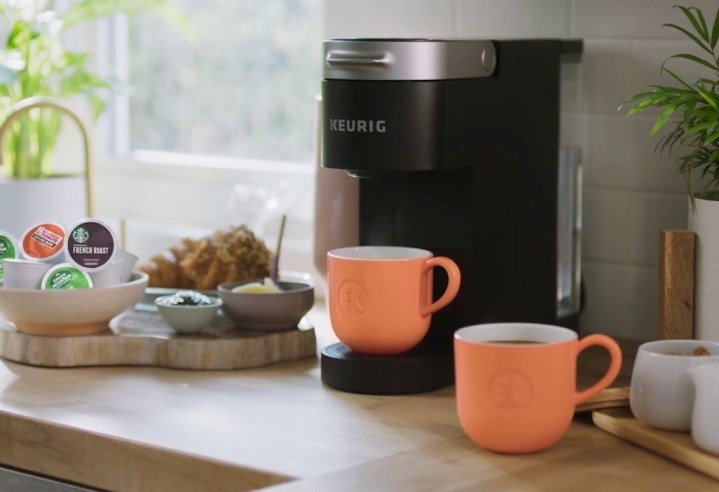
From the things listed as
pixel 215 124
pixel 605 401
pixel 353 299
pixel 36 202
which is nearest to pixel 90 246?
pixel 353 299

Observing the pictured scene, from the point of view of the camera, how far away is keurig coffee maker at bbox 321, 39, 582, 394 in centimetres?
143

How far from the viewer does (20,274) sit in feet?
5.27

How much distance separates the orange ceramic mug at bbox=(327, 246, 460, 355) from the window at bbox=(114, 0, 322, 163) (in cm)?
94

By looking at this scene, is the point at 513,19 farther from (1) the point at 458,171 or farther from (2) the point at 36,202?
(2) the point at 36,202

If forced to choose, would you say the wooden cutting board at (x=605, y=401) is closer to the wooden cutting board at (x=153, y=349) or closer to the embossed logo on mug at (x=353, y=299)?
the embossed logo on mug at (x=353, y=299)

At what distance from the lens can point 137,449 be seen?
50.2 inches

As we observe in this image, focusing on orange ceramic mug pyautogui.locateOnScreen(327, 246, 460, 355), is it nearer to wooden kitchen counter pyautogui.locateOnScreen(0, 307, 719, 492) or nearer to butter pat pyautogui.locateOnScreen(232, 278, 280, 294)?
wooden kitchen counter pyautogui.locateOnScreen(0, 307, 719, 492)

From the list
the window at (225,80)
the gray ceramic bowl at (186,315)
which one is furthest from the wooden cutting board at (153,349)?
the window at (225,80)

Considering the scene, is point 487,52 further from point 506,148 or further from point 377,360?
point 377,360

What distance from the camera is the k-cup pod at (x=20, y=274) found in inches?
63.2

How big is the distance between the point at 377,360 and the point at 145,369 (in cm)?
31

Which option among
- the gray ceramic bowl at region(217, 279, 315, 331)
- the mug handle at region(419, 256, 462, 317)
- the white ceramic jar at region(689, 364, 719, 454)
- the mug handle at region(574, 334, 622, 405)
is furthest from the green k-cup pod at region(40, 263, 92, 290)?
the white ceramic jar at region(689, 364, 719, 454)

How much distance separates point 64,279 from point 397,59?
50 cm

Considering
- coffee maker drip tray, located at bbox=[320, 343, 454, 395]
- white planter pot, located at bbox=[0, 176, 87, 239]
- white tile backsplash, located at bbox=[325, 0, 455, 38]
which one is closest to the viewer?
coffee maker drip tray, located at bbox=[320, 343, 454, 395]
